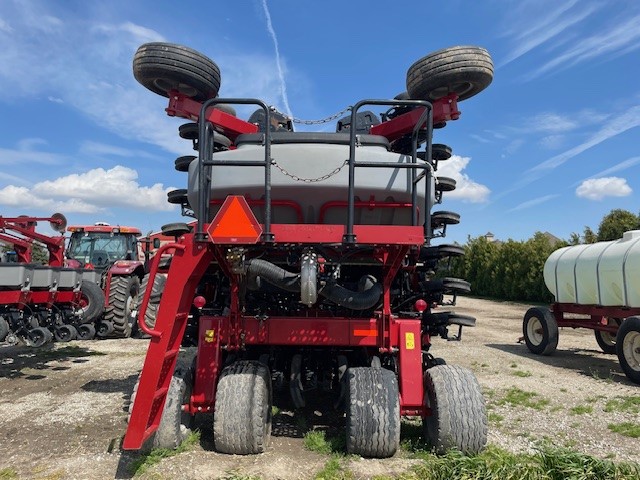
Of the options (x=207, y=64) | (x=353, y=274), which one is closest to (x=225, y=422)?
(x=353, y=274)

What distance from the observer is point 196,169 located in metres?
4.13

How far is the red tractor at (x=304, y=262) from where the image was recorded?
3.75 meters

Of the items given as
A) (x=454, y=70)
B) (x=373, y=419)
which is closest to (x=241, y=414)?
(x=373, y=419)

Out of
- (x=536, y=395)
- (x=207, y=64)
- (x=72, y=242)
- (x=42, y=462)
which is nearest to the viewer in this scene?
(x=42, y=462)

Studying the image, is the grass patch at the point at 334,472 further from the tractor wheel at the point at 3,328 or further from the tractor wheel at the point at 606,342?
the tractor wheel at the point at 606,342

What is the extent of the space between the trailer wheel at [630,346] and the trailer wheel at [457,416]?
491 centimetres

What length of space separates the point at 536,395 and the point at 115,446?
4.96 meters

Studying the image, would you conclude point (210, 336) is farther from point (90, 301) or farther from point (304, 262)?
point (90, 301)

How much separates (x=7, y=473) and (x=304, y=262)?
2.57m

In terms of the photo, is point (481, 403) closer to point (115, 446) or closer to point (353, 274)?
point (353, 274)

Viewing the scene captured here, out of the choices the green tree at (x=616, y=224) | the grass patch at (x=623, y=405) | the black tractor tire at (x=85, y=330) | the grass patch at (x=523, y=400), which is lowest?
the grass patch at (x=623, y=405)

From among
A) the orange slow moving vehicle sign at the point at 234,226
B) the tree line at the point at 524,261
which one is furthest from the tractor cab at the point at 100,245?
the tree line at the point at 524,261

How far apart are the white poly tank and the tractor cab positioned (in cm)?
969

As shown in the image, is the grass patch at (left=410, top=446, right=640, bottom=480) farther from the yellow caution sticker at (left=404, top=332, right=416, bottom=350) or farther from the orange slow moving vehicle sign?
the orange slow moving vehicle sign
